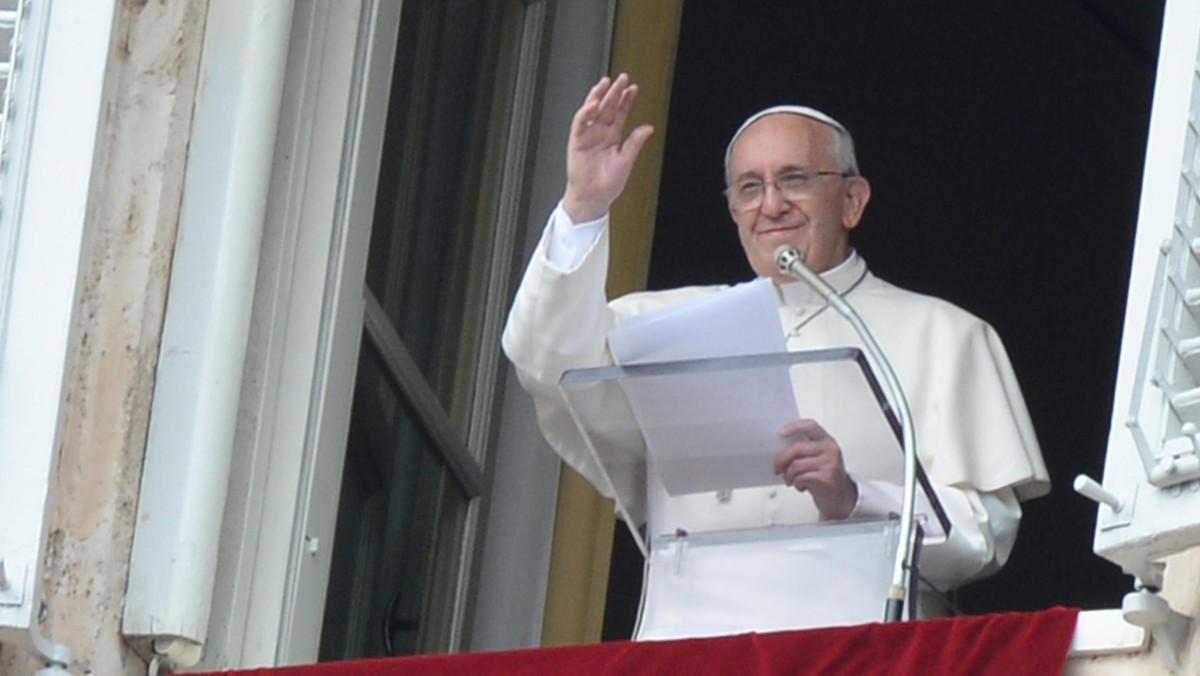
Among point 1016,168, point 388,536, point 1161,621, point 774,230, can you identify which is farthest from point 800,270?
point 1016,168

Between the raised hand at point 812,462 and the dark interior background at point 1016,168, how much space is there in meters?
4.12

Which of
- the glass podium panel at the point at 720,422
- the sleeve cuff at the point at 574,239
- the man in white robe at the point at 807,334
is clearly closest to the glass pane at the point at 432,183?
the man in white robe at the point at 807,334

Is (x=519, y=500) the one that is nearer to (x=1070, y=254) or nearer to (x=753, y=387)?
(x=753, y=387)

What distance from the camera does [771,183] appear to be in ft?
17.4

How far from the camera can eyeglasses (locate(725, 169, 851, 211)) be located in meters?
5.29

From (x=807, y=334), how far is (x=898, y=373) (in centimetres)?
21

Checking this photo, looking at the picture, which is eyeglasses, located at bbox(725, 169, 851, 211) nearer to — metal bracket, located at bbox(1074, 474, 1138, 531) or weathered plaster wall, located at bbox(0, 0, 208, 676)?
weathered plaster wall, located at bbox(0, 0, 208, 676)

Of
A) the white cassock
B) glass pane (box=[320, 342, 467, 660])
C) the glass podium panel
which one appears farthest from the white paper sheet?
glass pane (box=[320, 342, 467, 660])

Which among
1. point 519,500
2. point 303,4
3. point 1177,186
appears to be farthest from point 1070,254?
point 1177,186

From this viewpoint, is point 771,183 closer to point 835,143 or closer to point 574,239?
point 835,143

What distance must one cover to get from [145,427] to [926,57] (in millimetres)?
4547

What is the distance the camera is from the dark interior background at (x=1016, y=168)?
348 inches

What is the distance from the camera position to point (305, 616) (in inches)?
194

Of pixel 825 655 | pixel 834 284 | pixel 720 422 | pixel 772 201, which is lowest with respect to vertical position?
pixel 825 655
